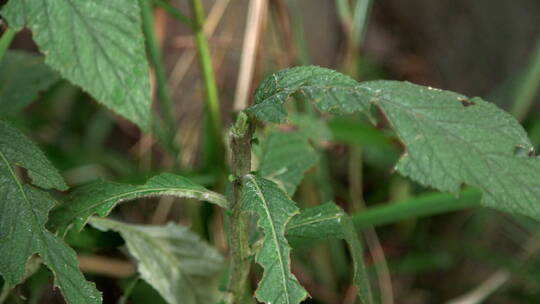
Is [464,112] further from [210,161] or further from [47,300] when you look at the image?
[47,300]

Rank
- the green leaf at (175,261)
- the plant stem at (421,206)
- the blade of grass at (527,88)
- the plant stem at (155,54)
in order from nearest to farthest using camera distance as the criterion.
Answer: the green leaf at (175,261) → the plant stem at (421,206) → the plant stem at (155,54) → the blade of grass at (527,88)

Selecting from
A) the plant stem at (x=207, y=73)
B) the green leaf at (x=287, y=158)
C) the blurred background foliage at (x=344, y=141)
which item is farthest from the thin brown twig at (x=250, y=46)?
the green leaf at (x=287, y=158)

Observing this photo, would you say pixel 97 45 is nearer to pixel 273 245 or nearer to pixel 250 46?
pixel 273 245

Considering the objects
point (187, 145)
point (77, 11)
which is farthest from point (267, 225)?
point (187, 145)

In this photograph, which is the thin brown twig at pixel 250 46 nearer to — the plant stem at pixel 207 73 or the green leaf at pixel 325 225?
the plant stem at pixel 207 73

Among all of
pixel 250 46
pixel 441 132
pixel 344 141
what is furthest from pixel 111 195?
pixel 344 141

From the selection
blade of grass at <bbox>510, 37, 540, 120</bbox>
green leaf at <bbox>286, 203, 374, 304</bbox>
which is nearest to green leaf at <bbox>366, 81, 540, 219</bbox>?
green leaf at <bbox>286, 203, 374, 304</bbox>

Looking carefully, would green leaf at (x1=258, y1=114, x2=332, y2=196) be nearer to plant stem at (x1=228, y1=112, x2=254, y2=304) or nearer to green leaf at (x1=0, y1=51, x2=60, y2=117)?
plant stem at (x1=228, y1=112, x2=254, y2=304)

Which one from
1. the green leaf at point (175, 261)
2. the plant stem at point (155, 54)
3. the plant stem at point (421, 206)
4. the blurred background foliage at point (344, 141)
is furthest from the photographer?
the blurred background foliage at point (344, 141)
